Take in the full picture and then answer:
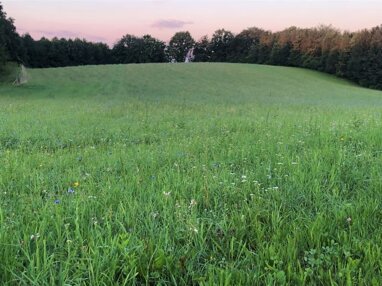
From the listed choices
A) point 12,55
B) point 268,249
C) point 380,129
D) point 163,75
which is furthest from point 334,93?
point 268,249

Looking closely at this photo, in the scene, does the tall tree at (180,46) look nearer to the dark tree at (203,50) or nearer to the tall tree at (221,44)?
the dark tree at (203,50)

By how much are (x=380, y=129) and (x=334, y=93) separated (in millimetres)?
39959

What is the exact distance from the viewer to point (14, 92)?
34406mm

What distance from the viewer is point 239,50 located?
105438 mm

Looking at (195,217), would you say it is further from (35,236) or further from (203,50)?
(203,50)


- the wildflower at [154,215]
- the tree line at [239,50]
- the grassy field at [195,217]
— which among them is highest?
the tree line at [239,50]

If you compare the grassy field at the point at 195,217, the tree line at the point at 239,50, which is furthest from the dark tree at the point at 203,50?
the grassy field at the point at 195,217

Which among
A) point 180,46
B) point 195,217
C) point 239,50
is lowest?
point 195,217

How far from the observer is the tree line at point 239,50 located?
67125 millimetres

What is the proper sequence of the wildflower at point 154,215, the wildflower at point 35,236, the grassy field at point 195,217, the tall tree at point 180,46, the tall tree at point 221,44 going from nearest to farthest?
the grassy field at point 195,217 → the wildflower at point 35,236 → the wildflower at point 154,215 → the tall tree at point 221,44 → the tall tree at point 180,46

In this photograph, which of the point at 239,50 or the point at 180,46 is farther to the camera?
the point at 180,46

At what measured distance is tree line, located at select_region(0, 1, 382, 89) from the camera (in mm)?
67125

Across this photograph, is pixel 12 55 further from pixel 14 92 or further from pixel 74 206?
pixel 74 206

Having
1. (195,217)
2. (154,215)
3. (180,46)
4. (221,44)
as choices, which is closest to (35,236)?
(154,215)
